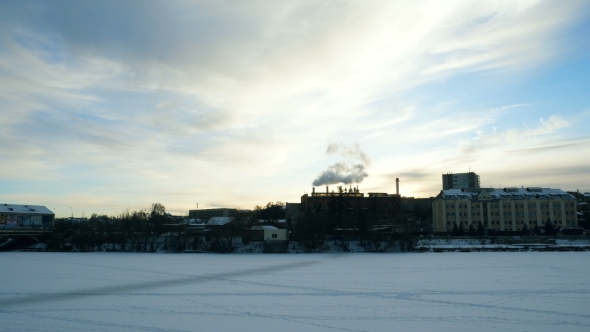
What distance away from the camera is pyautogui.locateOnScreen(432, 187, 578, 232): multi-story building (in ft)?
280

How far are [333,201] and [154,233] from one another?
122 feet

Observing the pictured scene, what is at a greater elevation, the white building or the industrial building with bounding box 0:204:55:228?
the industrial building with bounding box 0:204:55:228

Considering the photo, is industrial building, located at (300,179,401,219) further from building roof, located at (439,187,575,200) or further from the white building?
the white building

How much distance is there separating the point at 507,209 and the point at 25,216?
8611 centimetres

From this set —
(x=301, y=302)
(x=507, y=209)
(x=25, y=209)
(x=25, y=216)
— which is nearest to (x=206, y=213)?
(x=25, y=209)

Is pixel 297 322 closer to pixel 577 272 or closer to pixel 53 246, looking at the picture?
pixel 577 272

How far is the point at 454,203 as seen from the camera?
8875 centimetres

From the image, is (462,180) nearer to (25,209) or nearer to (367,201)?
(367,201)

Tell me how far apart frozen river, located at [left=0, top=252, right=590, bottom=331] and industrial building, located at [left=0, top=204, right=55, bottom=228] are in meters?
51.1

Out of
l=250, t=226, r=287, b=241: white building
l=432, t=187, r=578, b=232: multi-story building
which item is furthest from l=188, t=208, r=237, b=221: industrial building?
l=432, t=187, r=578, b=232: multi-story building

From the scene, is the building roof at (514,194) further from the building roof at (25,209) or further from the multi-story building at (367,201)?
the building roof at (25,209)

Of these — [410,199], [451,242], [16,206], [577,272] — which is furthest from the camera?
[410,199]

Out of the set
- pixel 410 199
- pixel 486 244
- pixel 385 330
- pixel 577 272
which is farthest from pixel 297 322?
pixel 410 199

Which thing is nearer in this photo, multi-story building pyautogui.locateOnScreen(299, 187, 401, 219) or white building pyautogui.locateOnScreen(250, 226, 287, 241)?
white building pyautogui.locateOnScreen(250, 226, 287, 241)
